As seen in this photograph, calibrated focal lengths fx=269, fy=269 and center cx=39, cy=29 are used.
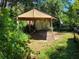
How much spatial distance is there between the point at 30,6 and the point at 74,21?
11326mm

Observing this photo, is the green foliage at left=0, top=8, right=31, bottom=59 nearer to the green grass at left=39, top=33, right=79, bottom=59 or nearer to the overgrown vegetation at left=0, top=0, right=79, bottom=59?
the overgrown vegetation at left=0, top=0, right=79, bottom=59

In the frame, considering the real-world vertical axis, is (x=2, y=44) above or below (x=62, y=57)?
above

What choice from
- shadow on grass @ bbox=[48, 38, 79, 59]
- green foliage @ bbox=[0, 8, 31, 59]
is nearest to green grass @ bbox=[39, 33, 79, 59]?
shadow on grass @ bbox=[48, 38, 79, 59]

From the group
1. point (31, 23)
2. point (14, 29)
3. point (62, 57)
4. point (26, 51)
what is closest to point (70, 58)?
point (62, 57)

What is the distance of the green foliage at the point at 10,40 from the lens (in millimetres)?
12234

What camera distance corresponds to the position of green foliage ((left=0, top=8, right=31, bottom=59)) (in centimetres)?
1223

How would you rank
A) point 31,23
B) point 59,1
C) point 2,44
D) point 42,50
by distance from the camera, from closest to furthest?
point 2,44
point 42,50
point 31,23
point 59,1

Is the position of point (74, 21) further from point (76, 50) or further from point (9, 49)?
point (9, 49)

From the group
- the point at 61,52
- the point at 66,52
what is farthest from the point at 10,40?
A: the point at 66,52

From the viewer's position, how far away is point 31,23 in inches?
1476

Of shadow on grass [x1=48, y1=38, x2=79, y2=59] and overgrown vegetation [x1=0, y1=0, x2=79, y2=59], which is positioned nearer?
overgrown vegetation [x1=0, y1=0, x2=79, y2=59]

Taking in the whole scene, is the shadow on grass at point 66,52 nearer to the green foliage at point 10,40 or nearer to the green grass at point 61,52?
the green grass at point 61,52

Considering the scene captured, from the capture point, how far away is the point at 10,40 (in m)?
12.5

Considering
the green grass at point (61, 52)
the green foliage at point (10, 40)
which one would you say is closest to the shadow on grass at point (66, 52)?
the green grass at point (61, 52)
